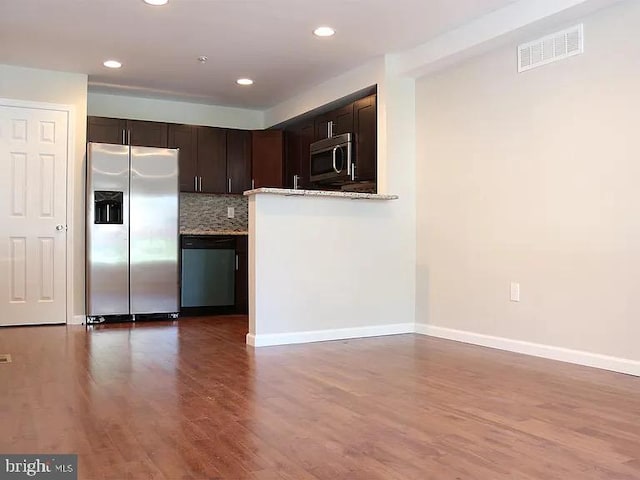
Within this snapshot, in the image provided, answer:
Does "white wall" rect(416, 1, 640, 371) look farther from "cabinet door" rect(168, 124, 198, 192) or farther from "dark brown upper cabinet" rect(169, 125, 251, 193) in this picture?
"cabinet door" rect(168, 124, 198, 192)

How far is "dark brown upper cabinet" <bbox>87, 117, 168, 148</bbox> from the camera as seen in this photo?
6.26m

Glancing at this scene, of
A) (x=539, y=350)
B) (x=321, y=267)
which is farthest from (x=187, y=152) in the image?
(x=539, y=350)

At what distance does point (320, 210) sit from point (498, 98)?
5.00 ft

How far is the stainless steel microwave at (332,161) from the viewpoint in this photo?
5691 mm

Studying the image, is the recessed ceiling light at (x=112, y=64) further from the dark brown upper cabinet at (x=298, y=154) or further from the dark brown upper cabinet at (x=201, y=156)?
the dark brown upper cabinet at (x=298, y=154)

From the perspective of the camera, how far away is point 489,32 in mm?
4184

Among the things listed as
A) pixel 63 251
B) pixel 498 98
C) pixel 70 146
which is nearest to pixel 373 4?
pixel 498 98

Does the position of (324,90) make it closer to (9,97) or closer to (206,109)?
(206,109)

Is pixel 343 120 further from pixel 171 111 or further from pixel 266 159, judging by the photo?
pixel 171 111

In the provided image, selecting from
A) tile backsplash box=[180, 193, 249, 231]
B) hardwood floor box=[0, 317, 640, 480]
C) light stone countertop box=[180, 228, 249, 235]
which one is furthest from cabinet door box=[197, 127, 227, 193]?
hardwood floor box=[0, 317, 640, 480]

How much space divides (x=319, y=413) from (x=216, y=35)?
10.6 feet

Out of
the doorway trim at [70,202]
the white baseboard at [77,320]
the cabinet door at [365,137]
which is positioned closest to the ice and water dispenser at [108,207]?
the doorway trim at [70,202]

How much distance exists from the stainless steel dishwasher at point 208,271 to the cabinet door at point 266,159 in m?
0.88

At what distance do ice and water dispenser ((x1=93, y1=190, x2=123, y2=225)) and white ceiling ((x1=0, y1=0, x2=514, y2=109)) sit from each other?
1.15 m
